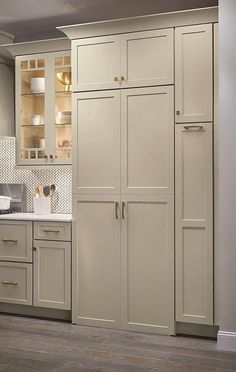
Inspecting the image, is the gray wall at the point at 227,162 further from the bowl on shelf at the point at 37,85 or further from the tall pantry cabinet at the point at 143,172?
the bowl on shelf at the point at 37,85

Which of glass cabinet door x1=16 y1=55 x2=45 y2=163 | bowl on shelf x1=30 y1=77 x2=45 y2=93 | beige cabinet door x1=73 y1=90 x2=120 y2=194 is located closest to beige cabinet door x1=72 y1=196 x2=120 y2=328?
beige cabinet door x1=73 y1=90 x2=120 y2=194

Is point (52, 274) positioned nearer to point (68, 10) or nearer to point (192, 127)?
point (192, 127)

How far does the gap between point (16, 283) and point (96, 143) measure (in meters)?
1.40

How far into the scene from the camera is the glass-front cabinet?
443 cm

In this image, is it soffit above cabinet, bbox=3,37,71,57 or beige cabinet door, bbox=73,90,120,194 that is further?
soffit above cabinet, bbox=3,37,71,57

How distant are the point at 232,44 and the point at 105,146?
123 cm

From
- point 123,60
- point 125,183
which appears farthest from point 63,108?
point 125,183

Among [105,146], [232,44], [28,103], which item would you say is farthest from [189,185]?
[28,103]

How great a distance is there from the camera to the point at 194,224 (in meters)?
3.76

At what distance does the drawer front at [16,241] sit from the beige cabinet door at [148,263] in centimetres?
88

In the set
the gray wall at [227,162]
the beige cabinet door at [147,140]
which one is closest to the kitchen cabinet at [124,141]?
the beige cabinet door at [147,140]

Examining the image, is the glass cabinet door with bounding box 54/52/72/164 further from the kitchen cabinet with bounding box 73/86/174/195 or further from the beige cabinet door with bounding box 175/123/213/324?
the beige cabinet door with bounding box 175/123/213/324

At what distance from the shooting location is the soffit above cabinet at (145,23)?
3.70m

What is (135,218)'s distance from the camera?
3.94 m
